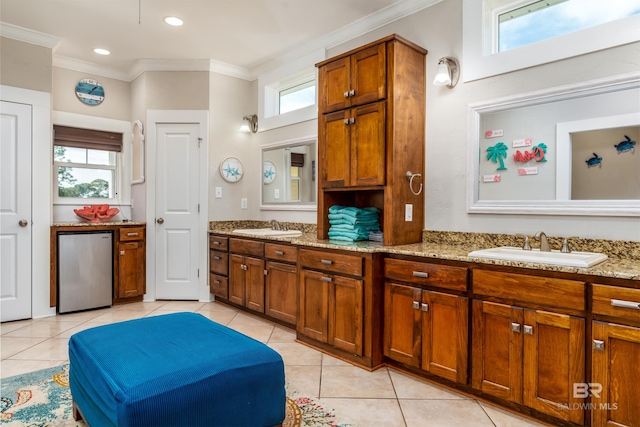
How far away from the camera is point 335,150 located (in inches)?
120

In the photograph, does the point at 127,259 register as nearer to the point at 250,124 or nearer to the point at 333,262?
the point at 250,124

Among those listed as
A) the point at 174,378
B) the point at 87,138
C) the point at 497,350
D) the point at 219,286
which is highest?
the point at 87,138

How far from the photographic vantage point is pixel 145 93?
4.41 meters

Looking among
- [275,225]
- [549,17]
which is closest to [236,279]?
[275,225]

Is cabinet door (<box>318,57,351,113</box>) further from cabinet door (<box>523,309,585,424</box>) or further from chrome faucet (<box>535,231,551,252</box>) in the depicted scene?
cabinet door (<box>523,309,585,424</box>)

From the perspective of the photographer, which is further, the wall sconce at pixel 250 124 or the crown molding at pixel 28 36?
the wall sconce at pixel 250 124

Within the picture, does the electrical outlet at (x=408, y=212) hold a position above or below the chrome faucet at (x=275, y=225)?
above

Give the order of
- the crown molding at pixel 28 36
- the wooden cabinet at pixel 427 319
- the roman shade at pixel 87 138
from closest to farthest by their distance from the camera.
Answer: the wooden cabinet at pixel 427 319, the crown molding at pixel 28 36, the roman shade at pixel 87 138

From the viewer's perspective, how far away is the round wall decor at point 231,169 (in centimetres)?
449

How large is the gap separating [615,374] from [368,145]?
1.92m

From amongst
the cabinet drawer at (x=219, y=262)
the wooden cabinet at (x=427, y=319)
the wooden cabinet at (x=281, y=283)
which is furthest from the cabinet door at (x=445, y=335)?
the cabinet drawer at (x=219, y=262)

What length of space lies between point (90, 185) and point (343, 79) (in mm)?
3401

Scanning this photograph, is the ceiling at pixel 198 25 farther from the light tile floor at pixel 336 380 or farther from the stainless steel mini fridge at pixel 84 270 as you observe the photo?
the light tile floor at pixel 336 380

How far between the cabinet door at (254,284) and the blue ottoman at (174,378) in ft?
5.41
